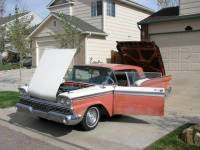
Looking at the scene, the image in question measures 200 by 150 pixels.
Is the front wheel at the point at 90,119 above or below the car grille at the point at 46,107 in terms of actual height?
below

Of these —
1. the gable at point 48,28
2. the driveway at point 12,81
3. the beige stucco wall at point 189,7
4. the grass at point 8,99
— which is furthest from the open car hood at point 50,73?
the gable at point 48,28

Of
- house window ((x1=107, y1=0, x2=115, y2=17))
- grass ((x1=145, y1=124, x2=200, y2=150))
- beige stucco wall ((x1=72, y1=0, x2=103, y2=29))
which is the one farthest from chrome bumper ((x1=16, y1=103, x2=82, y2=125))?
house window ((x1=107, y1=0, x2=115, y2=17))

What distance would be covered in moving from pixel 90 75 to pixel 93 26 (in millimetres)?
15483

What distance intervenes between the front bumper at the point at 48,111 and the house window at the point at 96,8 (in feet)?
53.1

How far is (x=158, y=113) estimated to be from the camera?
303 inches

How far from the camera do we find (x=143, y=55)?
506 inches

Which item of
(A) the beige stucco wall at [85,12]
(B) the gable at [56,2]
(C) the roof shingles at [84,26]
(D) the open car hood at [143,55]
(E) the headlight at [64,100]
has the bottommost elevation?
(E) the headlight at [64,100]

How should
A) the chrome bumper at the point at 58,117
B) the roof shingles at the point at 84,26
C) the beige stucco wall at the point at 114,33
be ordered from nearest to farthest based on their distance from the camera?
the chrome bumper at the point at 58,117 < the roof shingles at the point at 84,26 < the beige stucco wall at the point at 114,33

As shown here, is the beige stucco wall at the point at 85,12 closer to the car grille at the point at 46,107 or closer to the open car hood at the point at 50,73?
the open car hood at the point at 50,73

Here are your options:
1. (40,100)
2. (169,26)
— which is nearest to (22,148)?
(40,100)

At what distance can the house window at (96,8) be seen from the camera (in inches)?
924

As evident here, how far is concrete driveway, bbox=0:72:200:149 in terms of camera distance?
676cm

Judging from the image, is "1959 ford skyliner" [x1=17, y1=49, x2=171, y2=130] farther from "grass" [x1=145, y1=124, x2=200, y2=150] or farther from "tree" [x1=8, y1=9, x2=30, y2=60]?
"tree" [x1=8, y1=9, x2=30, y2=60]

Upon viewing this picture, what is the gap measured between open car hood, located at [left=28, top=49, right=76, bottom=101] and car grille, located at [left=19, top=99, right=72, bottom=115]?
141 mm
